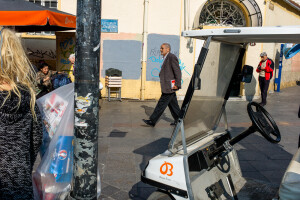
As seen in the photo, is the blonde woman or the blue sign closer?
the blonde woman

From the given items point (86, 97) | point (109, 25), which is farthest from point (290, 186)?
point (109, 25)

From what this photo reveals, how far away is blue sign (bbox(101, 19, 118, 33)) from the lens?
10719 mm

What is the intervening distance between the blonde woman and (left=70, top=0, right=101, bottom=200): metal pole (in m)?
0.38

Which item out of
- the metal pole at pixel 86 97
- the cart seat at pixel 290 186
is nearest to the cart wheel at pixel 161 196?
the metal pole at pixel 86 97

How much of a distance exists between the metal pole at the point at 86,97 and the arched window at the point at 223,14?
9847mm

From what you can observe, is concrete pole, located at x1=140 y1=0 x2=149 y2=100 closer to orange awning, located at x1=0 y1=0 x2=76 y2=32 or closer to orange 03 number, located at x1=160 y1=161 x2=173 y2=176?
orange awning, located at x1=0 y1=0 x2=76 y2=32

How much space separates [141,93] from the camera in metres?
11.1

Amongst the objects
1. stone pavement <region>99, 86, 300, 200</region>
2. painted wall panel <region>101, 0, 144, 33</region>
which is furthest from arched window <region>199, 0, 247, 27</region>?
stone pavement <region>99, 86, 300, 200</region>

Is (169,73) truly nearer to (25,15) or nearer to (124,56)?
(25,15)

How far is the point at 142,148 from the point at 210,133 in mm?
2630

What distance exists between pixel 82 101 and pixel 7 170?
69 centimetres

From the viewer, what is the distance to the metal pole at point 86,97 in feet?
7.79

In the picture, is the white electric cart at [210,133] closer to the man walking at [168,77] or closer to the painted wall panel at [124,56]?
the man walking at [168,77]

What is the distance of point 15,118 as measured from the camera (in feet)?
6.68
